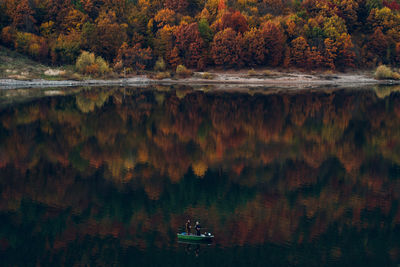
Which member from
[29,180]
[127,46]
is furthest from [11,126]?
[127,46]

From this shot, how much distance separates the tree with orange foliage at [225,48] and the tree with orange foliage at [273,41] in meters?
9.05

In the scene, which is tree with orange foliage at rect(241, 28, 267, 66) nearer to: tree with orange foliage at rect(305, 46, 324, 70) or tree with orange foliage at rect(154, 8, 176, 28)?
tree with orange foliage at rect(305, 46, 324, 70)

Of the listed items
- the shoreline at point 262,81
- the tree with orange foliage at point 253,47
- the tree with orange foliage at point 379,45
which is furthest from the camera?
the tree with orange foliage at point 379,45

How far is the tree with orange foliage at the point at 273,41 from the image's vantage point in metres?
134

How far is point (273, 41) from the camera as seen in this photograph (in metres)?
134

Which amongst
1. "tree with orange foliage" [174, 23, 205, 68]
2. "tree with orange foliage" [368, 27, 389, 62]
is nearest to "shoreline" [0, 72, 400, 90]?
"tree with orange foliage" [174, 23, 205, 68]

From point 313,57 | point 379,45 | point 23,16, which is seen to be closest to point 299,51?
point 313,57

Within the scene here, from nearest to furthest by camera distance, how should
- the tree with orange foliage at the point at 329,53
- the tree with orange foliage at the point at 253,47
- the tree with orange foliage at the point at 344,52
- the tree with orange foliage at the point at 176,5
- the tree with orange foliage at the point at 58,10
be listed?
the tree with orange foliage at the point at 253,47 < the tree with orange foliage at the point at 329,53 < the tree with orange foliage at the point at 344,52 < the tree with orange foliage at the point at 58,10 < the tree with orange foliage at the point at 176,5

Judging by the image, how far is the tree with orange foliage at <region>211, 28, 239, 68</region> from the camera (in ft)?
428

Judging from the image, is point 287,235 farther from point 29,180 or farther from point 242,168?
point 29,180

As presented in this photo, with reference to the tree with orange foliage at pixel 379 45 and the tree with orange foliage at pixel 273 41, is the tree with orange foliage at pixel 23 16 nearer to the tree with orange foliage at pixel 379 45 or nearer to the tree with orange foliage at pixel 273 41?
the tree with orange foliage at pixel 273 41

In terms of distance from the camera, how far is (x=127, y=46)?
132500 mm

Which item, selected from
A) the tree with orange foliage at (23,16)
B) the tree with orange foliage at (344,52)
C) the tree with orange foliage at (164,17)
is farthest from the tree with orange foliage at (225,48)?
the tree with orange foliage at (23,16)

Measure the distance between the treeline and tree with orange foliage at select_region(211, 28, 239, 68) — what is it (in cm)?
27
